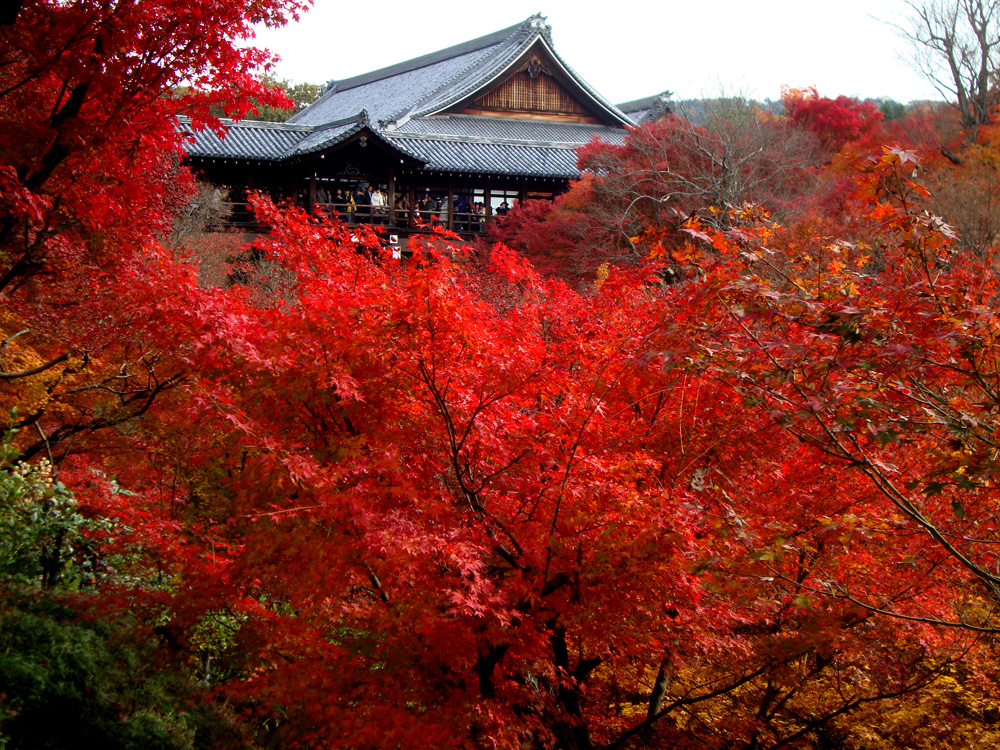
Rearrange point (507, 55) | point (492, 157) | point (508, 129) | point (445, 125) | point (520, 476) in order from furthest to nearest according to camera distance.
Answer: point (507, 55) < point (508, 129) < point (445, 125) < point (492, 157) < point (520, 476)

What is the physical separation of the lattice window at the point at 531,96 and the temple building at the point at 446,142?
0.15 feet

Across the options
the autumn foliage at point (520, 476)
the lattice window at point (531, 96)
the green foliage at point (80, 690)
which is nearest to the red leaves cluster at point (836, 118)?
the lattice window at point (531, 96)

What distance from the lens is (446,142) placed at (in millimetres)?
29781

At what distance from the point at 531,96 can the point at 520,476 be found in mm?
32279

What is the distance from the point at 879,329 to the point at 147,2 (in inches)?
226

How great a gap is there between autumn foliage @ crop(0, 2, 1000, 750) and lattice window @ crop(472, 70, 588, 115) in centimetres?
2817

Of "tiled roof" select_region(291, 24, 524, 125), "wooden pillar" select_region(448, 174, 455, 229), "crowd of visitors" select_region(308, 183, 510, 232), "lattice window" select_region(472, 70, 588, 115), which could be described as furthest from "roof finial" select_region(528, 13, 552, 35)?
"wooden pillar" select_region(448, 174, 455, 229)

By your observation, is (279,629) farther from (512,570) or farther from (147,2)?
(147,2)

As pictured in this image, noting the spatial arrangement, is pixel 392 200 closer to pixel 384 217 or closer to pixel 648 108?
pixel 384 217

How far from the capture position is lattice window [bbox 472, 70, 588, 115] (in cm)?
3466

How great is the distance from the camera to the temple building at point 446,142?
2580 cm

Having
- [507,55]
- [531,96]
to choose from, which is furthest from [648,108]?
[507,55]

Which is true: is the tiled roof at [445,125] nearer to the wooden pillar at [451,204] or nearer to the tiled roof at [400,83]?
the tiled roof at [400,83]

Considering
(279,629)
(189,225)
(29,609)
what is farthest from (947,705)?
(189,225)
